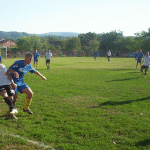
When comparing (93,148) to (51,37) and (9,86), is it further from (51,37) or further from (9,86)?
(51,37)

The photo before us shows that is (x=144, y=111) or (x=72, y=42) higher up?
(x=72, y=42)

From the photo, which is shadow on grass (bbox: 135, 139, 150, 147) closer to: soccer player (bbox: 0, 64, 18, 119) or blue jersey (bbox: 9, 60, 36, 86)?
soccer player (bbox: 0, 64, 18, 119)

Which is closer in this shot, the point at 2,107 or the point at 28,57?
the point at 28,57

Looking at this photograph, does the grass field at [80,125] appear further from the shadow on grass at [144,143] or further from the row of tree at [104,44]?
the row of tree at [104,44]

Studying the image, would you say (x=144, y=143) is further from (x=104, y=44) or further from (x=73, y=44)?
(x=104, y=44)

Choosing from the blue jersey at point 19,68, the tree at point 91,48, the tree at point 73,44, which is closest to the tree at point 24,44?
the tree at point 73,44

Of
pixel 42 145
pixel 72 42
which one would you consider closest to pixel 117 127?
pixel 42 145

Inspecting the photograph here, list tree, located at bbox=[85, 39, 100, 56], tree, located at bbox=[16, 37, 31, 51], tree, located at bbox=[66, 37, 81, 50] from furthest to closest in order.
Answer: tree, located at bbox=[66, 37, 81, 50], tree, located at bbox=[85, 39, 100, 56], tree, located at bbox=[16, 37, 31, 51]

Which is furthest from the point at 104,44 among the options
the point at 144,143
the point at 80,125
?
the point at 144,143

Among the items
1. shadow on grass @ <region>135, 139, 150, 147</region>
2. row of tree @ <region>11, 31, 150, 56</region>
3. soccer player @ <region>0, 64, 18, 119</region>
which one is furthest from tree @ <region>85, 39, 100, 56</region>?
shadow on grass @ <region>135, 139, 150, 147</region>

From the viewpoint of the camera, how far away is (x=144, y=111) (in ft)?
22.0

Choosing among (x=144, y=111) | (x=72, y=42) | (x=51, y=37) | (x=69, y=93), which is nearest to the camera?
(x=144, y=111)

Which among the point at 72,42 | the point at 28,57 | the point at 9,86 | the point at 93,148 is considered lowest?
the point at 93,148

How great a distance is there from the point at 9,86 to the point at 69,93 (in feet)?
12.4
